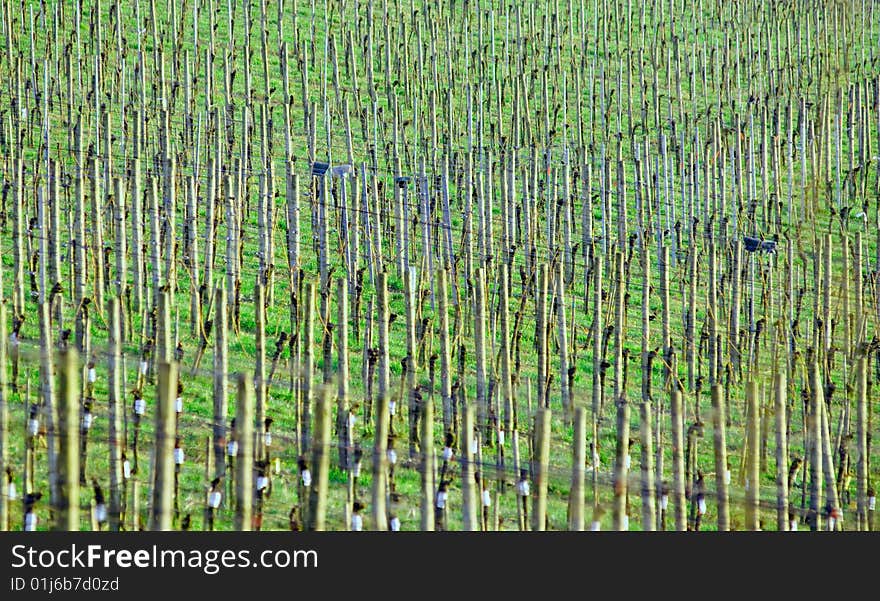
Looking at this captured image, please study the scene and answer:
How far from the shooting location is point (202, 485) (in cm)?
1209

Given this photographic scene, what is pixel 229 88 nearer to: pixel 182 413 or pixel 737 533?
pixel 182 413

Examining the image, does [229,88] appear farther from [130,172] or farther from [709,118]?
[709,118]

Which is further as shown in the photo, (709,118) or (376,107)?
(709,118)

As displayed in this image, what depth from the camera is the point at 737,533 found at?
9.41 metres

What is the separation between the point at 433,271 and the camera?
16641mm

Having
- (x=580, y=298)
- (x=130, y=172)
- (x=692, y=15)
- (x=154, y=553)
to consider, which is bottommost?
(x=154, y=553)

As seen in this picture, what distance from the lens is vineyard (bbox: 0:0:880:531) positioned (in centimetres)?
1157

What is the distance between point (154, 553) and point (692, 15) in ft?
71.8

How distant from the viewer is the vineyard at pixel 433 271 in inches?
456

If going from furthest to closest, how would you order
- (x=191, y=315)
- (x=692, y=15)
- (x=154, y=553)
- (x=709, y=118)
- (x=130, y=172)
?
(x=692, y=15) → (x=709, y=118) → (x=130, y=172) → (x=191, y=315) → (x=154, y=553)

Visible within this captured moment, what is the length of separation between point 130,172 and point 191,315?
9.85ft

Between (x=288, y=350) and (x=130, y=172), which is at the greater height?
(x=130, y=172)

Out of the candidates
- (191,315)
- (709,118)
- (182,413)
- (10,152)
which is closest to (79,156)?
(10,152)

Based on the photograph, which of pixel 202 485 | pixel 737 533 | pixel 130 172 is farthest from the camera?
pixel 130 172
